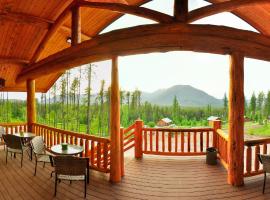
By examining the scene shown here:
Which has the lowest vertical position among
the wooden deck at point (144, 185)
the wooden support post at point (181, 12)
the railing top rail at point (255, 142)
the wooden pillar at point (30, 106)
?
the wooden deck at point (144, 185)

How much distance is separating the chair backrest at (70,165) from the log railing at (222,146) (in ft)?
11.9

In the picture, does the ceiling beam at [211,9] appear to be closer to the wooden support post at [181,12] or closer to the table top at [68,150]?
the wooden support post at [181,12]

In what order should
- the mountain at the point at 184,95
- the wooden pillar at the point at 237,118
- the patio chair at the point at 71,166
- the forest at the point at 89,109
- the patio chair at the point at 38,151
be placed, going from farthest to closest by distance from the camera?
the mountain at the point at 184,95 → the forest at the point at 89,109 → the patio chair at the point at 38,151 → the wooden pillar at the point at 237,118 → the patio chair at the point at 71,166

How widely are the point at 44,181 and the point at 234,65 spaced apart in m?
4.92

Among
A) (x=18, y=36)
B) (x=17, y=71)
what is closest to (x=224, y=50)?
(x=18, y=36)

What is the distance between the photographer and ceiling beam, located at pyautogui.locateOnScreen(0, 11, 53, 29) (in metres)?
6.61

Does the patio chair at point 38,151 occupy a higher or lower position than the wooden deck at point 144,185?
higher

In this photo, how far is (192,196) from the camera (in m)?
4.46

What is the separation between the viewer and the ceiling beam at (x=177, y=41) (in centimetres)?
417

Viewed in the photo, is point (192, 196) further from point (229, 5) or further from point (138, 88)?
point (138, 88)

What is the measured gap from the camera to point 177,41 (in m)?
4.31

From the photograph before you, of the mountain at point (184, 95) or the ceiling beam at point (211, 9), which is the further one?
the mountain at point (184, 95)

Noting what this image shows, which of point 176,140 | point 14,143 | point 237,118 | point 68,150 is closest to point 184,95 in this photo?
point 176,140

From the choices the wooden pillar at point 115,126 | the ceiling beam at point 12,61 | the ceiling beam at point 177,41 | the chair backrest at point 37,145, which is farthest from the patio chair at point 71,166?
the ceiling beam at point 12,61
